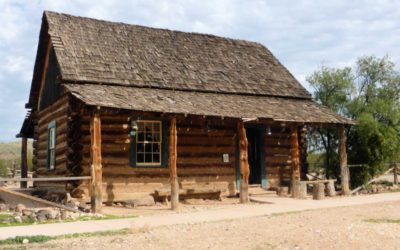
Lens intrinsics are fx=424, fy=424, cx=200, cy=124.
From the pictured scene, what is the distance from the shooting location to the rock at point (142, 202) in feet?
41.2

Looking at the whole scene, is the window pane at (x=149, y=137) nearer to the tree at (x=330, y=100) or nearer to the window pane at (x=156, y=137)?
the window pane at (x=156, y=137)

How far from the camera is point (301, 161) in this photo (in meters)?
16.6

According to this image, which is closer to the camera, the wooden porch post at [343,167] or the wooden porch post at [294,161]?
the wooden porch post at [294,161]

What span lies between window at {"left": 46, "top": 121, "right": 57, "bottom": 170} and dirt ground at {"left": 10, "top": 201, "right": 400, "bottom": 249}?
24.9 ft

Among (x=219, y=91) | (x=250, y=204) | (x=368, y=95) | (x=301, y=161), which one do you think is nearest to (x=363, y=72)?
(x=368, y=95)

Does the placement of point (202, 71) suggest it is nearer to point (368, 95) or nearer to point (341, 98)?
point (341, 98)

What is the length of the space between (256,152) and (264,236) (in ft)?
28.7

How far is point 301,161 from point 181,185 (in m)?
5.28

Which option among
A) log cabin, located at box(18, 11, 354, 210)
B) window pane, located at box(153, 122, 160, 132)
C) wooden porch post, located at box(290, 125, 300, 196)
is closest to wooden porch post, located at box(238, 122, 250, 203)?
log cabin, located at box(18, 11, 354, 210)

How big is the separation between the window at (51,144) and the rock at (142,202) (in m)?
3.52

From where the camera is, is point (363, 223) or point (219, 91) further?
point (219, 91)

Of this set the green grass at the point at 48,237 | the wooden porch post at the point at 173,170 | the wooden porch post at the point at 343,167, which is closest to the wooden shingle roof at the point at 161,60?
the wooden porch post at the point at 343,167

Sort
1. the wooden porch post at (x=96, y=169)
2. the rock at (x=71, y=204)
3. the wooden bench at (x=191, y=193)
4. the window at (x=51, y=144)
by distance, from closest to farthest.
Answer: the wooden porch post at (x=96, y=169) → the rock at (x=71, y=204) → the wooden bench at (x=191, y=193) → the window at (x=51, y=144)

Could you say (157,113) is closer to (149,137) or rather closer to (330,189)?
(149,137)
